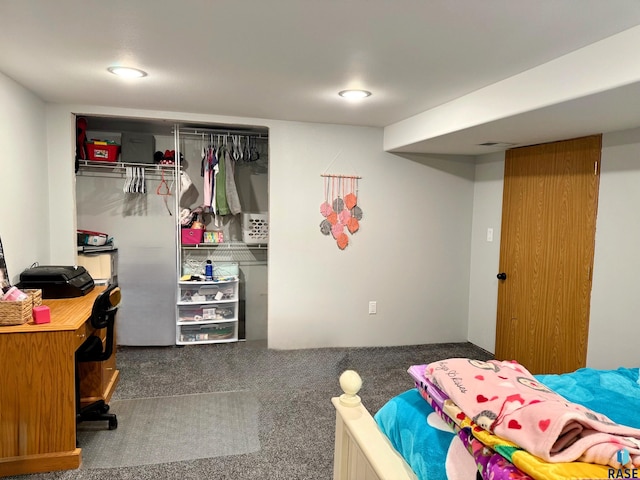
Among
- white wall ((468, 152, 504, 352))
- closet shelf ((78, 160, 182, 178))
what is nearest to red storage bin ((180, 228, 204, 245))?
closet shelf ((78, 160, 182, 178))

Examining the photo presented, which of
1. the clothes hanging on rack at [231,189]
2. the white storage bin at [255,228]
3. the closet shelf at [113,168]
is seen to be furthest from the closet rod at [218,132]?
the white storage bin at [255,228]

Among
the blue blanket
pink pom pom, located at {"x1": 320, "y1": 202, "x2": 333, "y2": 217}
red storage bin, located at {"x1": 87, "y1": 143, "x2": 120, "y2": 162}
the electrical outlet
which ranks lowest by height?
the electrical outlet

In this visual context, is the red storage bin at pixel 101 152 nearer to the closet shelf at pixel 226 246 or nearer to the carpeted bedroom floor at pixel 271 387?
the closet shelf at pixel 226 246

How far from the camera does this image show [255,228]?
454cm

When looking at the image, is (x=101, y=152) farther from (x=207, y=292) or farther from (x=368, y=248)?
(x=368, y=248)

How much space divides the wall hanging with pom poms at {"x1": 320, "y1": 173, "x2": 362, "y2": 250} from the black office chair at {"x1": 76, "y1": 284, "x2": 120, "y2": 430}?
2.01m

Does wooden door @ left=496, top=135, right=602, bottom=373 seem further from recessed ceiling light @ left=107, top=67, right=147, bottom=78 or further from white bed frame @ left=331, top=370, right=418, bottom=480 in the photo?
recessed ceiling light @ left=107, top=67, right=147, bottom=78

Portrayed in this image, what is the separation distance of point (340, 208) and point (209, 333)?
5.97 feet

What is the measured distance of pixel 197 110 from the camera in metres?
3.69

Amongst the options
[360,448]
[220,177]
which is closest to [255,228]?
[220,177]

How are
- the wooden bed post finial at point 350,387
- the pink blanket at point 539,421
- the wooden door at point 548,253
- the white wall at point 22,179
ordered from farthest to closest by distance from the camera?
the wooden door at point 548,253 < the white wall at point 22,179 < the wooden bed post finial at point 350,387 < the pink blanket at point 539,421

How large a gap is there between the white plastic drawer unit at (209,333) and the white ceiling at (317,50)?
7.27 ft

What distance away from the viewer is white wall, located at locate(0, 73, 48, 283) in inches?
110

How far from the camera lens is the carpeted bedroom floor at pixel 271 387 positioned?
93.0 inches
